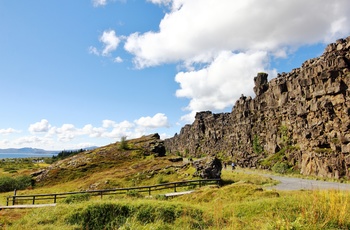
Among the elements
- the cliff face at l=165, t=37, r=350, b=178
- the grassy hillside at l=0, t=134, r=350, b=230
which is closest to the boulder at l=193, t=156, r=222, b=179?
the grassy hillside at l=0, t=134, r=350, b=230

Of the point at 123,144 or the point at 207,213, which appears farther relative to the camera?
the point at 123,144

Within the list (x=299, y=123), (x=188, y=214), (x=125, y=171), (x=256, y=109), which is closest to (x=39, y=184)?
(x=125, y=171)

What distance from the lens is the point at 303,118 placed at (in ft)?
281

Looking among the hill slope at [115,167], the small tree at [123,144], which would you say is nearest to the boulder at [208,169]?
the hill slope at [115,167]

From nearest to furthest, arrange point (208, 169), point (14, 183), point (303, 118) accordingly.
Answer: point (208, 169), point (14, 183), point (303, 118)

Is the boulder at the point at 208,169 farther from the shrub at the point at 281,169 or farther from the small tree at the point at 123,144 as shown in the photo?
the shrub at the point at 281,169

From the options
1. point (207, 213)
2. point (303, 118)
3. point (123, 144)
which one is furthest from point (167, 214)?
point (303, 118)

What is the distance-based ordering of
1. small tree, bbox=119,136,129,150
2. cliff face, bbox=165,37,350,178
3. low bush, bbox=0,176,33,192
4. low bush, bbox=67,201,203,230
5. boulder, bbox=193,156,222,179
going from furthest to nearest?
cliff face, bbox=165,37,350,178 < small tree, bbox=119,136,129,150 < low bush, bbox=0,176,33,192 < boulder, bbox=193,156,222,179 < low bush, bbox=67,201,203,230

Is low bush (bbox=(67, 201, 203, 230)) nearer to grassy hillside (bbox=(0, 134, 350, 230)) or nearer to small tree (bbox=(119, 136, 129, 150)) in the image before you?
grassy hillside (bbox=(0, 134, 350, 230))

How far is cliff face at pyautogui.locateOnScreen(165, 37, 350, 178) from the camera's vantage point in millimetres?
64688

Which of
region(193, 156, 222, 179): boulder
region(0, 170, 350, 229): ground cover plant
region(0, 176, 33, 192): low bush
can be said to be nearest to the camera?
region(0, 170, 350, 229): ground cover plant

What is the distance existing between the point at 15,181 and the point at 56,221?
148 ft

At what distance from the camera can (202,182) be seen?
35219 mm

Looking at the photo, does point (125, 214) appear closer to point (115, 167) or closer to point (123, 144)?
point (115, 167)
